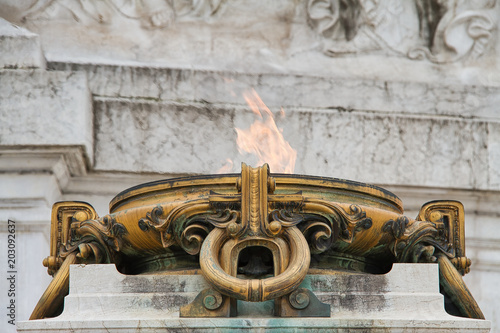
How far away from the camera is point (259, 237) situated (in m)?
3.17

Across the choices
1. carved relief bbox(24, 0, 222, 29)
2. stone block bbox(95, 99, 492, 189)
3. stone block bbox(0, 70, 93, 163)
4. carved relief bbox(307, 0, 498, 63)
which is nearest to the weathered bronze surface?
stone block bbox(0, 70, 93, 163)

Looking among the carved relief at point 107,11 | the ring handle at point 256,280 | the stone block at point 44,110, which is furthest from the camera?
the carved relief at point 107,11

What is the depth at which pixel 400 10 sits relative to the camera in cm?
629

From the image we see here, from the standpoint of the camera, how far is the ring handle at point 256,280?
303 centimetres

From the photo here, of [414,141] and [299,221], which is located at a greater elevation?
[414,141]

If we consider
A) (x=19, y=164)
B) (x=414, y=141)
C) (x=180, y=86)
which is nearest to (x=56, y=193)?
(x=19, y=164)

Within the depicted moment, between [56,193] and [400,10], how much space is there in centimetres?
243

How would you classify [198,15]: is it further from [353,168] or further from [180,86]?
[353,168]

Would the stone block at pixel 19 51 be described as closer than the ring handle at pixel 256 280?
No

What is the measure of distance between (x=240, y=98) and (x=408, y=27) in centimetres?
125

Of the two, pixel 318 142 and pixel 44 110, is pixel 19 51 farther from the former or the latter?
pixel 318 142

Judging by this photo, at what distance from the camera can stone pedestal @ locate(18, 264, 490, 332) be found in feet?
10.0

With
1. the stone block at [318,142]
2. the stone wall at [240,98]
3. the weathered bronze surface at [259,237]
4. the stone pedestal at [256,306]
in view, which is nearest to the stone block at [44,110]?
the stone wall at [240,98]

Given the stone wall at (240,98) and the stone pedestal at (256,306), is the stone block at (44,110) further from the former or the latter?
the stone pedestal at (256,306)
